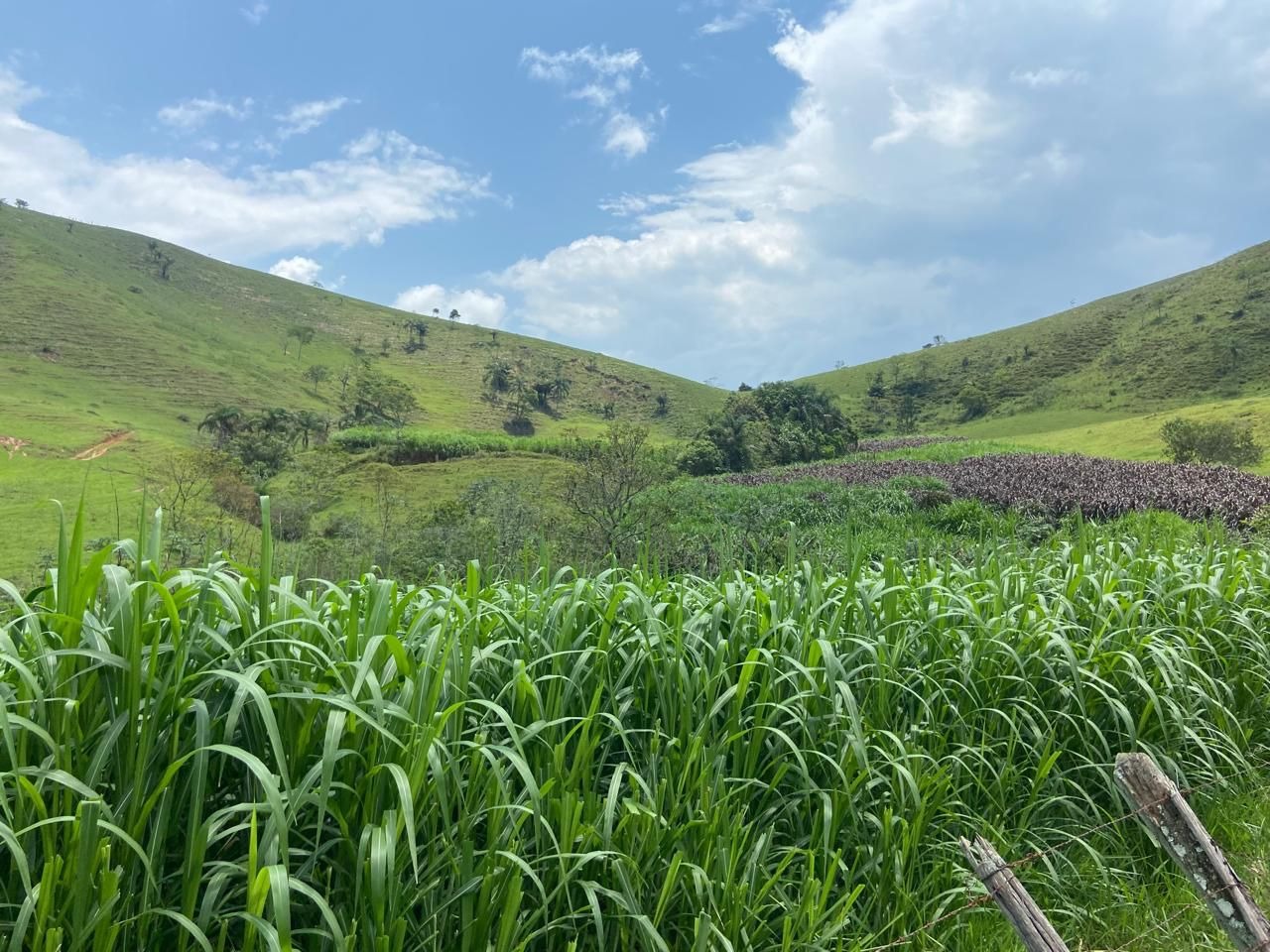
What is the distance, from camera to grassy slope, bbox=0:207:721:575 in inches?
864

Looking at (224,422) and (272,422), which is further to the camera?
(224,422)

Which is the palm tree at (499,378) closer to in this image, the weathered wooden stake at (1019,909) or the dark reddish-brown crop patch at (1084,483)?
the dark reddish-brown crop patch at (1084,483)

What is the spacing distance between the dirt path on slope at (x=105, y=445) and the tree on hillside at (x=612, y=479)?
1644 centimetres

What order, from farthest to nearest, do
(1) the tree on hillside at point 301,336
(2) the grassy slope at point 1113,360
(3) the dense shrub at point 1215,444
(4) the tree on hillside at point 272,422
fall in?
(1) the tree on hillside at point 301,336
(2) the grassy slope at point 1113,360
(4) the tree on hillside at point 272,422
(3) the dense shrub at point 1215,444

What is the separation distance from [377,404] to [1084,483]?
39.3m

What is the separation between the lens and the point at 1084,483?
1142 cm

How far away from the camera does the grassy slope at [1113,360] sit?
150 feet

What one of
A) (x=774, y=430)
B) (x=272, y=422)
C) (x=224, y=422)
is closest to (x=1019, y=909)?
(x=774, y=430)

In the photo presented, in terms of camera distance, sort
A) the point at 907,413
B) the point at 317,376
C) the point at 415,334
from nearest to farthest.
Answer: the point at 317,376, the point at 907,413, the point at 415,334

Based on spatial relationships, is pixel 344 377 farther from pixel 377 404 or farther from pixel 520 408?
pixel 520 408

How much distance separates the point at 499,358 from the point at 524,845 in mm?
72325

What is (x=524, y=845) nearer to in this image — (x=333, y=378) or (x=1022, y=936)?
(x=1022, y=936)

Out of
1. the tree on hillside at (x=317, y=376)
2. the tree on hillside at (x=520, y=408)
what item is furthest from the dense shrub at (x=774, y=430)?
the tree on hillside at (x=317, y=376)

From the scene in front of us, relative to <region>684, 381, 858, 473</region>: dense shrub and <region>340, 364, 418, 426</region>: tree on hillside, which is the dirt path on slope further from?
<region>684, 381, 858, 473</region>: dense shrub
